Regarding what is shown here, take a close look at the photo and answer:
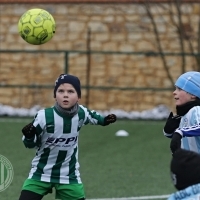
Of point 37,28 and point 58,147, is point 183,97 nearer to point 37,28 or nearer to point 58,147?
point 58,147

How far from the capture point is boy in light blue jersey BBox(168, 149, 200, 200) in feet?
14.0

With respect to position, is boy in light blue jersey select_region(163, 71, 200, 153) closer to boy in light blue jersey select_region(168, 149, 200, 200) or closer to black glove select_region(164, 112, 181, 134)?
black glove select_region(164, 112, 181, 134)

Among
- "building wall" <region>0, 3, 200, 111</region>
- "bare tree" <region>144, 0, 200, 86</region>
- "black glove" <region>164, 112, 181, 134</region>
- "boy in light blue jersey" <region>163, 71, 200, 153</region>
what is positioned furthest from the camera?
"building wall" <region>0, 3, 200, 111</region>

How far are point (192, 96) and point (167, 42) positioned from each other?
35.4 feet

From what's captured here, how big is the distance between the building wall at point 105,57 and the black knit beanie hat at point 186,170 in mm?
12841

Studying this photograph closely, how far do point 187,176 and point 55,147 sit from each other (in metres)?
2.85

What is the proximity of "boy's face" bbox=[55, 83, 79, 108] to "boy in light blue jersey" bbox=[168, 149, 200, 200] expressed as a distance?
2.70 metres

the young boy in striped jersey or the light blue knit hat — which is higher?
the light blue knit hat

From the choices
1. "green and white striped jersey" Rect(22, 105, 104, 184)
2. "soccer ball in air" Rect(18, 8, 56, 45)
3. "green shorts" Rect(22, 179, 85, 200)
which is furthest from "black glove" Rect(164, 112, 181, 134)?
"soccer ball in air" Rect(18, 8, 56, 45)

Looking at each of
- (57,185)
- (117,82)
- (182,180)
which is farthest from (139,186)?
(117,82)

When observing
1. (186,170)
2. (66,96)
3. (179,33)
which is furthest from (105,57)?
(186,170)

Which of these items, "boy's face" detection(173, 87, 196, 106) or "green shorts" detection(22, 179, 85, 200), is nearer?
"boy's face" detection(173, 87, 196, 106)

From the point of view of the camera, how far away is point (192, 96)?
6.82 metres

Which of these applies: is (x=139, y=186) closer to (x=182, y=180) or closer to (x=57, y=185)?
(x=57, y=185)
